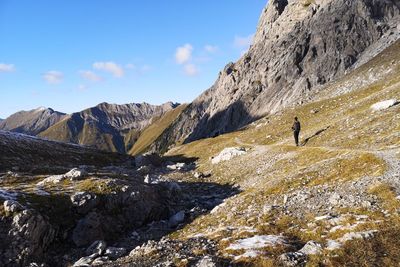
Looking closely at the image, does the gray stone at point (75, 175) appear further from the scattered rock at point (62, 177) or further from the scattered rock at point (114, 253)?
the scattered rock at point (114, 253)

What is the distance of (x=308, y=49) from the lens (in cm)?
15238

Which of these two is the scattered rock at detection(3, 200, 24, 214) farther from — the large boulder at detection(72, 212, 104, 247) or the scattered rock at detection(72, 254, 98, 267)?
the scattered rock at detection(72, 254, 98, 267)

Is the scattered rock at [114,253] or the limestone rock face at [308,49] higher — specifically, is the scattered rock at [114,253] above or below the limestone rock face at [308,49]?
below

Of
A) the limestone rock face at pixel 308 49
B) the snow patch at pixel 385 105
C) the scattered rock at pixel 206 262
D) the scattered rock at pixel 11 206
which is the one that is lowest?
the scattered rock at pixel 206 262

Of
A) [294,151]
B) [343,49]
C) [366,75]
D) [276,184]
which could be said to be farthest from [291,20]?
[276,184]

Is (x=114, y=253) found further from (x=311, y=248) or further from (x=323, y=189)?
(x=323, y=189)

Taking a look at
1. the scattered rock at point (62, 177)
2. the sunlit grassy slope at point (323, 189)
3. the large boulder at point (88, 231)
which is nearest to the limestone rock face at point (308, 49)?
the sunlit grassy slope at point (323, 189)

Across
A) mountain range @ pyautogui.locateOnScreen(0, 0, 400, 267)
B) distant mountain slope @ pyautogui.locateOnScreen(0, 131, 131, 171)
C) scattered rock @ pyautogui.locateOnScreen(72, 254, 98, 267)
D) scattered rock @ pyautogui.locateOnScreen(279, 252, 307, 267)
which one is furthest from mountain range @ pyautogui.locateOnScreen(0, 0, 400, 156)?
scattered rock @ pyautogui.locateOnScreen(279, 252, 307, 267)

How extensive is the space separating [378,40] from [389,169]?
4800 inches

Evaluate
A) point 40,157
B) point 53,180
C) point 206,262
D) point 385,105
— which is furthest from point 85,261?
point 40,157

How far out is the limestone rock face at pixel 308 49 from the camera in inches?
5359

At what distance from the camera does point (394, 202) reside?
21.7 meters

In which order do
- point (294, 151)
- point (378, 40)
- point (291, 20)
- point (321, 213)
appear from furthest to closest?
point (291, 20)
point (378, 40)
point (294, 151)
point (321, 213)

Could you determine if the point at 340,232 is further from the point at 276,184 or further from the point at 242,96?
the point at 242,96
